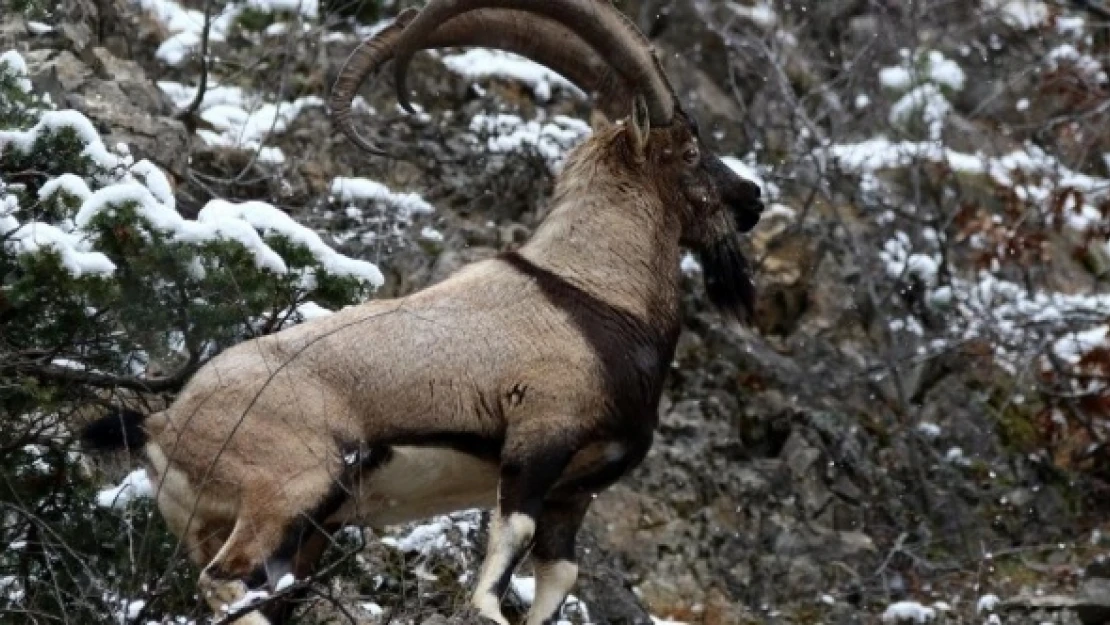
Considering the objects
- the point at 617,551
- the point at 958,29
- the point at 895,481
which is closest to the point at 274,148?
the point at 617,551

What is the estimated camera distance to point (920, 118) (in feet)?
49.5

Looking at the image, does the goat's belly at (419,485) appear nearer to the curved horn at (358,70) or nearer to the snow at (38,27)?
the curved horn at (358,70)

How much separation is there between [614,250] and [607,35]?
939 millimetres

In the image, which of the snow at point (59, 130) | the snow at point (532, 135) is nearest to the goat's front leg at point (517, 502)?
the snow at point (59, 130)

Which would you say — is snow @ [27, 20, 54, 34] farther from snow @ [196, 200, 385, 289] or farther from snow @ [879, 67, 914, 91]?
snow @ [879, 67, 914, 91]

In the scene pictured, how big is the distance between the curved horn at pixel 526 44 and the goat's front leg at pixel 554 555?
1.79m

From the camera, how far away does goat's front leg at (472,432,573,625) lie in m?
6.52

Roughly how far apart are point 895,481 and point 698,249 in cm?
479

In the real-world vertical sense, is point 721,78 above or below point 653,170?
below

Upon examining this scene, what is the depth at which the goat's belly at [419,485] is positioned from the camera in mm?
6660

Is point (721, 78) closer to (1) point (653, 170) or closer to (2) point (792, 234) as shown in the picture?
(2) point (792, 234)

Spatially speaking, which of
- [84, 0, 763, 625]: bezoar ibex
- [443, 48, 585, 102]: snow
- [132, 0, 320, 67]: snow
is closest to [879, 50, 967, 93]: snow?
[443, 48, 585, 102]: snow

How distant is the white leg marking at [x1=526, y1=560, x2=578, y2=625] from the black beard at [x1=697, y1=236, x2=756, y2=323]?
156 cm

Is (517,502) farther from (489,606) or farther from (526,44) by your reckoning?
(526,44)
